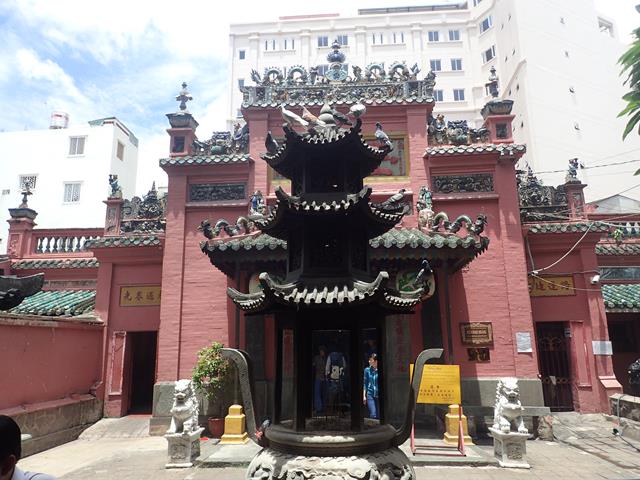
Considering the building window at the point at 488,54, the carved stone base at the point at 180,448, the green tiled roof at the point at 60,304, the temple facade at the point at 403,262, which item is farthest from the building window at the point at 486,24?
the carved stone base at the point at 180,448

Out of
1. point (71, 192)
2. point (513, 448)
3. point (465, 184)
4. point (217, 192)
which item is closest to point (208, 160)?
point (217, 192)

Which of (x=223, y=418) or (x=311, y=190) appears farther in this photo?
(x=223, y=418)

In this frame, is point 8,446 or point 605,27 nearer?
point 8,446

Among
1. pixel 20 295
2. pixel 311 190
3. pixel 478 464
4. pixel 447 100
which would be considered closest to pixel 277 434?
pixel 311 190

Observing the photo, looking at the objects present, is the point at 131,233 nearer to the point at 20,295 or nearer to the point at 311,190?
the point at 20,295

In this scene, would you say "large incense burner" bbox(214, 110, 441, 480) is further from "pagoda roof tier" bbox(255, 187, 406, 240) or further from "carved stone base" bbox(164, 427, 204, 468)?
"carved stone base" bbox(164, 427, 204, 468)

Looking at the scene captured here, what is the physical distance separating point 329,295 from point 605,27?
46.3m

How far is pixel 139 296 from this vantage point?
1444 cm

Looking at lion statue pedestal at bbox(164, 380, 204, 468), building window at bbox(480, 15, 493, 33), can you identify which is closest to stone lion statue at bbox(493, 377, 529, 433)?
lion statue pedestal at bbox(164, 380, 204, 468)

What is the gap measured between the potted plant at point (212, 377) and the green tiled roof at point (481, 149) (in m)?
8.91

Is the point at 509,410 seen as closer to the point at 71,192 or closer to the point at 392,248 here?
the point at 392,248

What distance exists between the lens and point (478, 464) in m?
9.00

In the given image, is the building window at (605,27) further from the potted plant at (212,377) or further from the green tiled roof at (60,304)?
the green tiled roof at (60,304)

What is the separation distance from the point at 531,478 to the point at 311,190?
23.0ft
